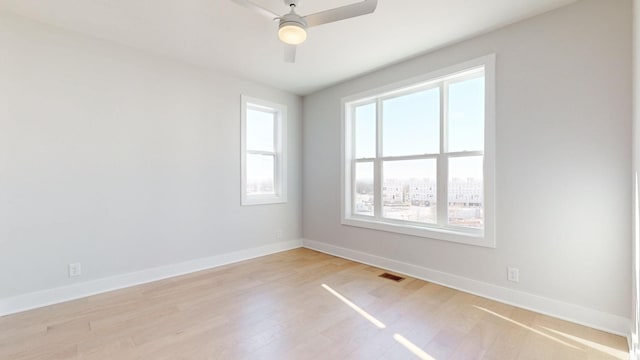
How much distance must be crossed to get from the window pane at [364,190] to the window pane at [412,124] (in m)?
0.42

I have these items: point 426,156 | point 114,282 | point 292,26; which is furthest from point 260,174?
point 292,26

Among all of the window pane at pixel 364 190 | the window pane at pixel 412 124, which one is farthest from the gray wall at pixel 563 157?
the window pane at pixel 364 190

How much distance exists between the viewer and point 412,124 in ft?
11.9

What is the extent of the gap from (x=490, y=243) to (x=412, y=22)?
90.0 inches

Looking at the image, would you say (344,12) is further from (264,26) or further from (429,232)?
(429,232)

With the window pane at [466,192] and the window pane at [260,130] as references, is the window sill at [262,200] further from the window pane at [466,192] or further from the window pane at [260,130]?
the window pane at [466,192]

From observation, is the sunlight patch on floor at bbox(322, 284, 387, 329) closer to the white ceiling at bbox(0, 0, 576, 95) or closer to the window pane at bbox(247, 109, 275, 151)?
the window pane at bbox(247, 109, 275, 151)

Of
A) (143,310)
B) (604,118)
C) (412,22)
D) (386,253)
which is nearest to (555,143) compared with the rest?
(604,118)

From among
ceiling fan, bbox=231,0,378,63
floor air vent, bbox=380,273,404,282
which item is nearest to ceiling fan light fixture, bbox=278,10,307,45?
ceiling fan, bbox=231,0,378,63

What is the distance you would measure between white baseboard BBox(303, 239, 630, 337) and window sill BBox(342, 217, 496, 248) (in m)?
0.39

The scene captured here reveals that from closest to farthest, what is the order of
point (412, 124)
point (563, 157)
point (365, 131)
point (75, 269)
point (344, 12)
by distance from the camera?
1. point (344, 12)
2. point (563, 157)
3. point (75, 269)
4. point (412, 124)
5. point (365, 131)

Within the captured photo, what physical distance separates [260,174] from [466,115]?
302 centimetres

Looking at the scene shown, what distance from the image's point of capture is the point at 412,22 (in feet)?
8.70

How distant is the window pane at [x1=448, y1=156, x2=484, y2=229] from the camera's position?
302cm
